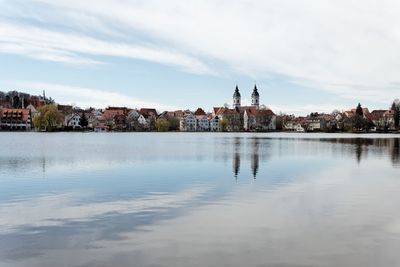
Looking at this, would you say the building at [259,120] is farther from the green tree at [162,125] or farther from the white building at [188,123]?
Answer: the green tree at [162,125]

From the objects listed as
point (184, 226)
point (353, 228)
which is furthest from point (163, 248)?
point (353, 228)

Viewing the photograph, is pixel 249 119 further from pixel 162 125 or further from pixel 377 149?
pixel 377 149

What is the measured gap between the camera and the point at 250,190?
58.1ft

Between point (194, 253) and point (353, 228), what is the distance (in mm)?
4627

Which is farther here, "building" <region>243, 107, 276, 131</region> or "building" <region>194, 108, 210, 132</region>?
"building" <region>194, 108, 210, 132</region>

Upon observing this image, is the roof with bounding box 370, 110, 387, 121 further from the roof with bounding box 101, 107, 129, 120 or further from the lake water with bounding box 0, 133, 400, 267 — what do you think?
the lake water with bounding box 0, 133, 400, 267

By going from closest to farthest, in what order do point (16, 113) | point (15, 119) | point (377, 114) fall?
1. point (15, 119)
2. point (16, 113)
3. point (377, 114)

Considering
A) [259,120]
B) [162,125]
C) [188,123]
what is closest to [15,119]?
[162,125]

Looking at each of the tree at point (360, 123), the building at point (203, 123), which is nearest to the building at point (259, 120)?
the building at point (203, 123)

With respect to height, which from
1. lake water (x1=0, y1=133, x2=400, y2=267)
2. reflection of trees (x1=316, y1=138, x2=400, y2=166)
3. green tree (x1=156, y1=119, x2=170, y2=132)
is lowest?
lake water (x1=0, y1=133, x2=400, y2=267)

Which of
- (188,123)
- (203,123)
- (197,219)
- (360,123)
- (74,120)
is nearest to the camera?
(197,219)

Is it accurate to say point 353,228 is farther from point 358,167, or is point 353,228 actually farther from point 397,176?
point 358,167

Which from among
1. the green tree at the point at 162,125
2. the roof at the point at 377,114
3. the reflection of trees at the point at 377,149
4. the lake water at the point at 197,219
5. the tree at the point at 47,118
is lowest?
the lake water at the point at 197,219

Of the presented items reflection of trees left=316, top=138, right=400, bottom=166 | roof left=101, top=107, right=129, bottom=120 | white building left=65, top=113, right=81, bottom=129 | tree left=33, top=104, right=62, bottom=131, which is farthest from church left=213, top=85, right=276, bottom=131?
reflection of trees left=316, top=138, right=400, bottom=166
